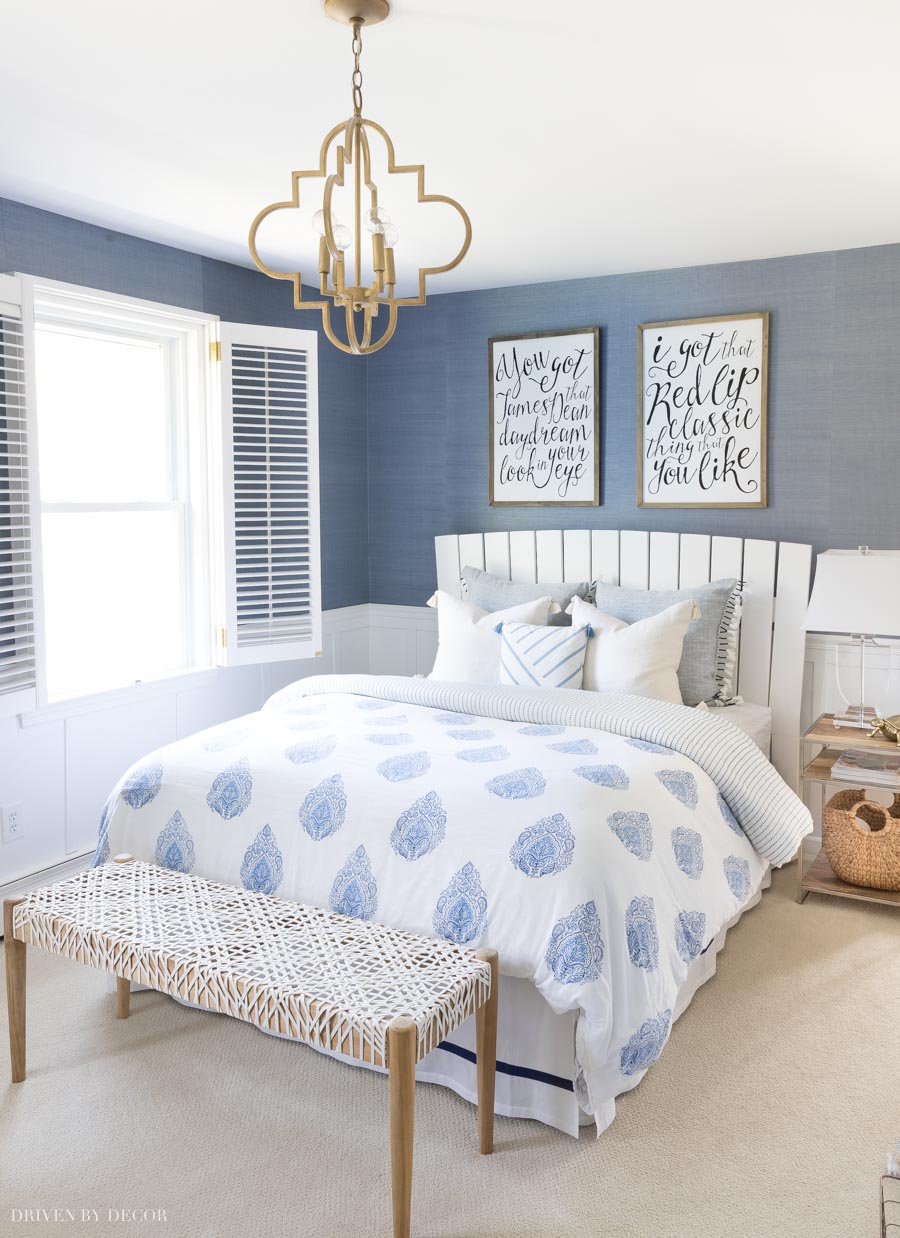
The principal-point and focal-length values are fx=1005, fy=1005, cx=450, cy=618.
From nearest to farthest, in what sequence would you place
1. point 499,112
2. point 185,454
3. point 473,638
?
point 499,112
point 473,638
point 185,454

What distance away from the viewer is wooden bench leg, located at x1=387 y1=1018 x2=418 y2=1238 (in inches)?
75.0

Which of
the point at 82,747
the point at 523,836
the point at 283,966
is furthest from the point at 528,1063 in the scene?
the point at 82,747

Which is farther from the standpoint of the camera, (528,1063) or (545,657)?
(545,657)

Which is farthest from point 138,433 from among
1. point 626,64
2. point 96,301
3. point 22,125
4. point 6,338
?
point 626,64

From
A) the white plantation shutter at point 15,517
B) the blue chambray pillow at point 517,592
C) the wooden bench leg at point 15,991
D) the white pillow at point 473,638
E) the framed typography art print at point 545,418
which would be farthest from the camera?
the framed typography art print at point 545,418

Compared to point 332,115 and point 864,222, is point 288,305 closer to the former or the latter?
point 332,115

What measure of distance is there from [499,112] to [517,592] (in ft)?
7.06

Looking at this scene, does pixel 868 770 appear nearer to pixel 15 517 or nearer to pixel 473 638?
pixel 473 638

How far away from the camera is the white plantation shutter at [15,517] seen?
10.8 ft

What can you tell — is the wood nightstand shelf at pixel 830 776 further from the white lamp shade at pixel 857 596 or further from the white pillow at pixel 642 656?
the white pillow at pixel 642 656

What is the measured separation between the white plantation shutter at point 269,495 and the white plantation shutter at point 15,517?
89cm

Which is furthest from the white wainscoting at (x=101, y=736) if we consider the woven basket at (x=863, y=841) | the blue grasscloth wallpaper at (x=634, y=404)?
the blue grasscloth wallpaper at (x=634, y=404)

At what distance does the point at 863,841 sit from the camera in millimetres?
3506

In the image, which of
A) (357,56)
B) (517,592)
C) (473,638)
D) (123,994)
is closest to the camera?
(357,56)
